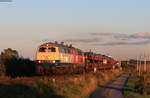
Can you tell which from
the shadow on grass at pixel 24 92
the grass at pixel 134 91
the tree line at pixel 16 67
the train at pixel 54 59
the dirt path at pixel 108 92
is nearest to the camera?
the shadow on grass at pixel 24 92

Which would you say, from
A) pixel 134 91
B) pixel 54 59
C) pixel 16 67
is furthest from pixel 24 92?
pixel 134 91

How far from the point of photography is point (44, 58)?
36.8m

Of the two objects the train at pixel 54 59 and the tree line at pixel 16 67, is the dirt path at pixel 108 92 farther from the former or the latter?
the tree line at pixel 16 67

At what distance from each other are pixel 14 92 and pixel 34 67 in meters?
17.5

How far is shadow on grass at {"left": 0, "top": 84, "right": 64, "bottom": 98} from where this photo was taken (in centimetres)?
1752

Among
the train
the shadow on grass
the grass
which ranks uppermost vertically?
the train

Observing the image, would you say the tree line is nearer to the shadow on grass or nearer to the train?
the train

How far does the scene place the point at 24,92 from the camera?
18688 millimetres

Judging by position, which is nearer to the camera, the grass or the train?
the grass

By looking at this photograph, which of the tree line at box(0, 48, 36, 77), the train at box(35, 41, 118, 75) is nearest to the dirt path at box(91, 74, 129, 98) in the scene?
the train at box(35, 41, 118, 75)

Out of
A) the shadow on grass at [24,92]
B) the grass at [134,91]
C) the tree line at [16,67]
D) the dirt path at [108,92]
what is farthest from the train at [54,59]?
the shadow on grass at [24,92]

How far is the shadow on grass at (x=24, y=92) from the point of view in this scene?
1752cm

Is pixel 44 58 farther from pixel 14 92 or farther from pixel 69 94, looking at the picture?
pixel 14 92

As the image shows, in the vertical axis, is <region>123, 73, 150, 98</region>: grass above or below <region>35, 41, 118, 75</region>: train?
below
